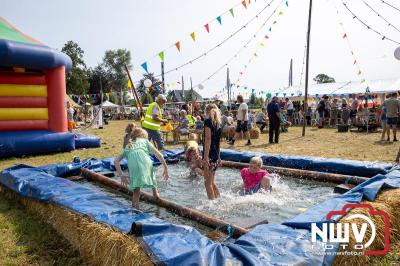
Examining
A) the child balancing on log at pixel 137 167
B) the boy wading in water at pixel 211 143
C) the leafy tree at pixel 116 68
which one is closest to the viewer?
the child balancing on log at pixel 137 167

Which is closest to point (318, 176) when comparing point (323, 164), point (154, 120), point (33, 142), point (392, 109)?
point (323, 164)

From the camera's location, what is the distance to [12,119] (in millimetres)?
10320

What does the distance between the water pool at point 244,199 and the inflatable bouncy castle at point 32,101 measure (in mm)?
4852

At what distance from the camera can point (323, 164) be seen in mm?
7289

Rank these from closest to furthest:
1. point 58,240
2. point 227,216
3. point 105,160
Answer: point 58,240
point 227,216
point 105,160

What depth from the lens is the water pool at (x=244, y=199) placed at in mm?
4961

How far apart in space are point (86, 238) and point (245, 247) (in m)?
1.69

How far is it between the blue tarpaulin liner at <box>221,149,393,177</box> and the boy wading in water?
9.43 feet

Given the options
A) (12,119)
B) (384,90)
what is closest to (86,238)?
(12,119)

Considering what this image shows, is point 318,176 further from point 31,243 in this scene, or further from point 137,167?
point 31,243

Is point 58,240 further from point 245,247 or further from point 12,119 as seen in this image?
point 12,119

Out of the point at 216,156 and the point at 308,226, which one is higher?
the point at 216,156

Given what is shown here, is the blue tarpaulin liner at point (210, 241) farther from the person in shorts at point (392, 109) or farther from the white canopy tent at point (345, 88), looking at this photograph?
the white canopy tent at point (345, 88)

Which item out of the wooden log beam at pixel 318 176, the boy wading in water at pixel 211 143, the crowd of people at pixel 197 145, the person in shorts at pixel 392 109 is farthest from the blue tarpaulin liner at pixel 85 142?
the person in shorts at pixel 392 109
